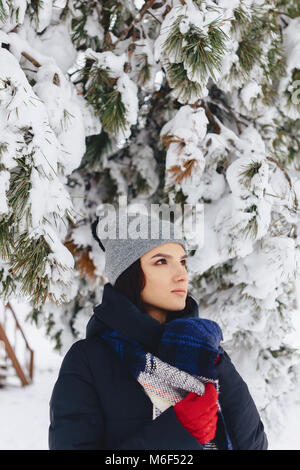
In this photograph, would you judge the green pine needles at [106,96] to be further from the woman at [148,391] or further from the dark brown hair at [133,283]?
the woman at [148,391]

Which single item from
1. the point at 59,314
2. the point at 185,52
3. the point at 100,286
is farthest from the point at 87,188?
the point at 185,52

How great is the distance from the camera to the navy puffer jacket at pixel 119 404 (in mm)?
1173

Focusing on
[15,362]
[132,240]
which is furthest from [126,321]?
[15,362]

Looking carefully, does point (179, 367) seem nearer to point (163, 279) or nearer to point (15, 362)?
point (163, 279)

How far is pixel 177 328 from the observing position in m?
1.30

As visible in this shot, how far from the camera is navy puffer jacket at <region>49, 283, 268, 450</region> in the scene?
46.2 inches

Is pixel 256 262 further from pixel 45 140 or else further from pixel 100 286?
pixel 45 140

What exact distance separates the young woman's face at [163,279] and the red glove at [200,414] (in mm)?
329

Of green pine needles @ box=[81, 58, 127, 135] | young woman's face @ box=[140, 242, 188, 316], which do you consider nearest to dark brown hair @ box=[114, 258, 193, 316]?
young woman's face @ box=[140, 242, 188, 316]

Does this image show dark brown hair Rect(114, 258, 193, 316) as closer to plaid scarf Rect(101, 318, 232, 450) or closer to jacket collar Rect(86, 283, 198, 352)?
jacket collar Rect(86, 283, 198, 352)

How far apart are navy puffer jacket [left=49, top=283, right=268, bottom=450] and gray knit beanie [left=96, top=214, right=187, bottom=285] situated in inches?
5.3

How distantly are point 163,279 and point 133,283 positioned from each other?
10 cm

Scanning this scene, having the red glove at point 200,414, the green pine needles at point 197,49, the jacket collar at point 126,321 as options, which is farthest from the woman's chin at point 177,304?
the green pine needles at point 197,49

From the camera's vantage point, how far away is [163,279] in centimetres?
145
